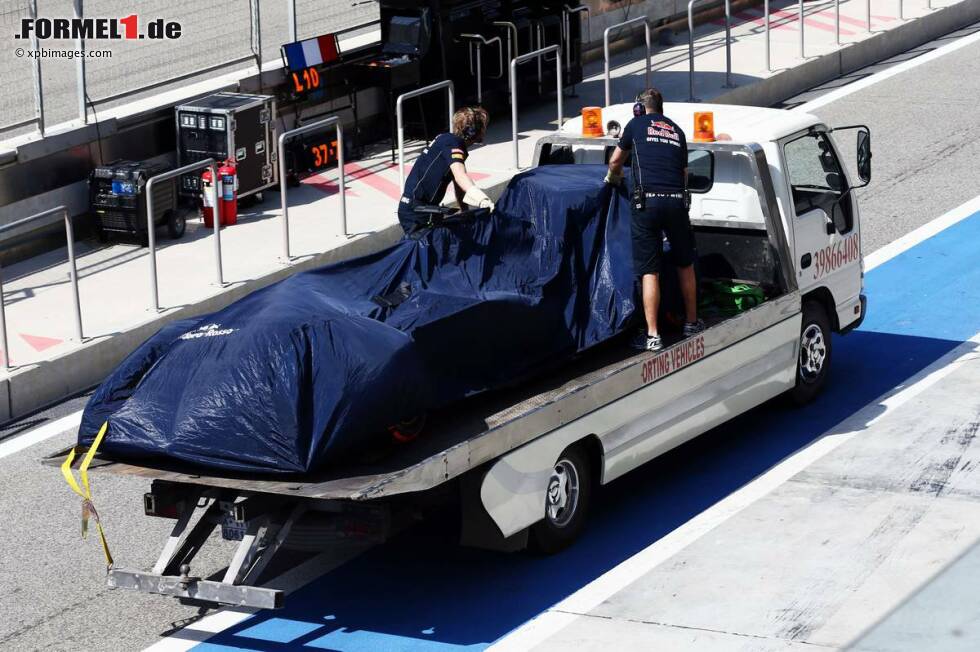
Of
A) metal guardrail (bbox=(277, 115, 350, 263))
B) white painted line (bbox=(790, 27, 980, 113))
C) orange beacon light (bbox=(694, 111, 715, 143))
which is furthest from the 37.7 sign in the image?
orange beacon light (bbox=(694, 111, 715, 143))

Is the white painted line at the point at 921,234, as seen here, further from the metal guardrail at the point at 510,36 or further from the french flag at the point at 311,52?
the french flag at the point at 311,52

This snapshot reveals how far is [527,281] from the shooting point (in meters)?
9.59

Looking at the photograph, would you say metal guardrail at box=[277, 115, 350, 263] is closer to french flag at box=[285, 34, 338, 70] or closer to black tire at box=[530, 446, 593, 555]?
french flag at box=[285, 34, 338, 70]

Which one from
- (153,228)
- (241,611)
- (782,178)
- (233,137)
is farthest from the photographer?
(233,137)

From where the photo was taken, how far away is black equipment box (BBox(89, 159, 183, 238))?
606 inches

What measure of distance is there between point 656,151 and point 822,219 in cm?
174

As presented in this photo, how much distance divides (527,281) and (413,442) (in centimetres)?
139

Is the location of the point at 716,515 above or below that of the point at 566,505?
below

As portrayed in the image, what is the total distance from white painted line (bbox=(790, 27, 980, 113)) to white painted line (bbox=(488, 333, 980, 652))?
7927 mm

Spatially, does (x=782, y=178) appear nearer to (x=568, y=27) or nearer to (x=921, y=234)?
(x=921, y=234)

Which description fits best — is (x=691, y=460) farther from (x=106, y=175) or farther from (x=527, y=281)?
(x=106, y=175)

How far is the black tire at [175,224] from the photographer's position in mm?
15750

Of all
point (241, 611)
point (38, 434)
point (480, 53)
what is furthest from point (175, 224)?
point (241, 611)

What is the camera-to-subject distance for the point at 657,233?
10.0 meters
